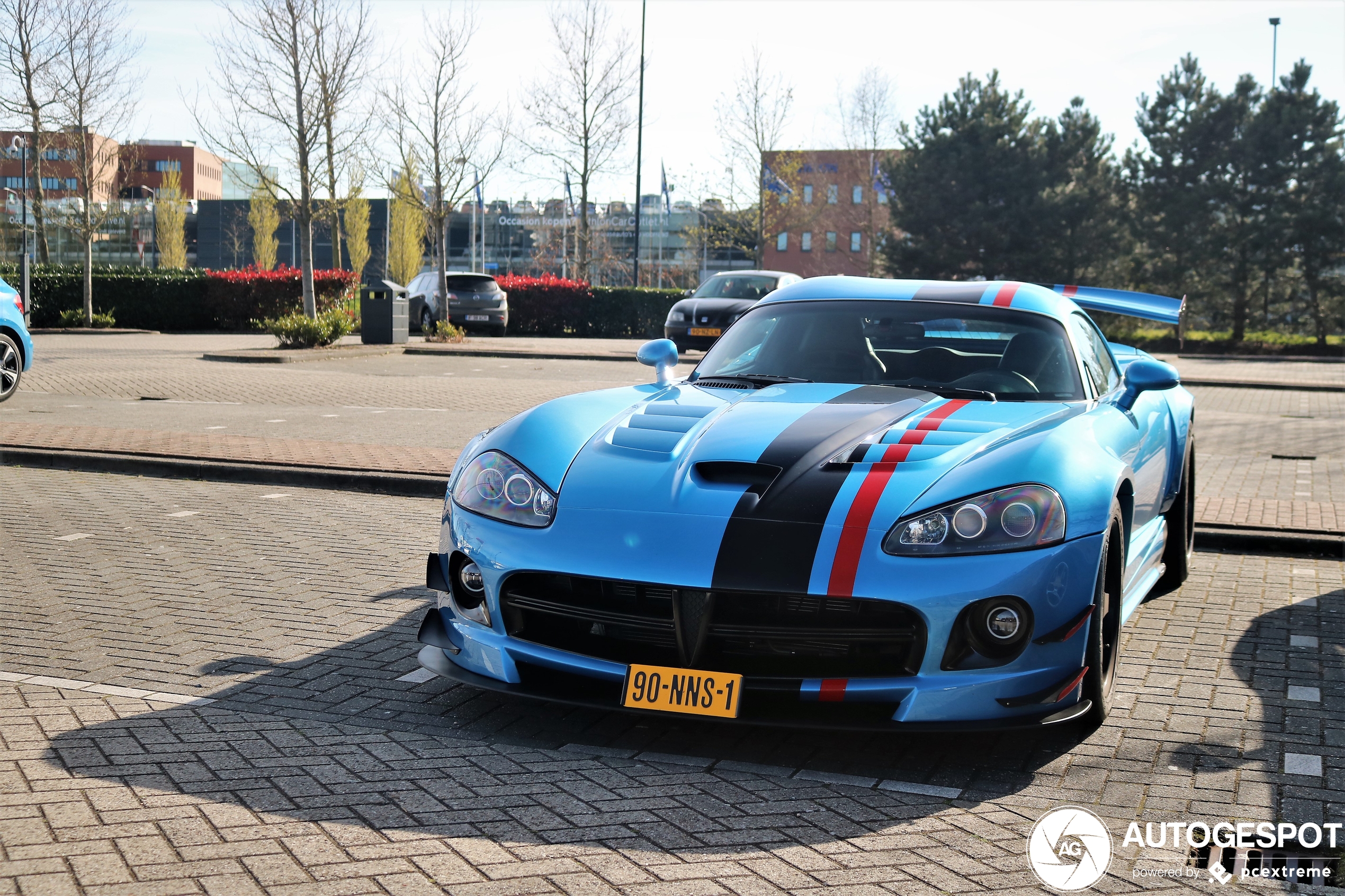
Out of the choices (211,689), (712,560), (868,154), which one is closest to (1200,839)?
(712,560)

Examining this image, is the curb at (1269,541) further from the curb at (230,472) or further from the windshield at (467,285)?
the windshield at (467,285)

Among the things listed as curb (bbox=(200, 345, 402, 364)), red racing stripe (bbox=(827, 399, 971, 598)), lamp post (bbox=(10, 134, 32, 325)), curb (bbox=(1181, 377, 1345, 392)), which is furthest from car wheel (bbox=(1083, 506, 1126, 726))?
lamp post (bbox=(10, 134, 32, 325))

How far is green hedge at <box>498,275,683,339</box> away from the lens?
36.5 m

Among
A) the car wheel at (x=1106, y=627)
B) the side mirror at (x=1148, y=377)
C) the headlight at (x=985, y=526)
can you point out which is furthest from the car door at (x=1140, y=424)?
the headlight at (x=985, y=526)

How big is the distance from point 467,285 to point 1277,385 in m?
19.7

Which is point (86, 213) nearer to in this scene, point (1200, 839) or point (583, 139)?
point (583, 139)

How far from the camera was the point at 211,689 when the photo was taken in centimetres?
432

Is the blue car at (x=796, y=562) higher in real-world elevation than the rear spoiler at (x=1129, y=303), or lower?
lower

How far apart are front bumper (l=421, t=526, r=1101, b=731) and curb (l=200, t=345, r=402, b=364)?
734 inches

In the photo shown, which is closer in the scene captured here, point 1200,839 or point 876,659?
point 1200,839

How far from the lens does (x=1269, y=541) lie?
7.26 metres

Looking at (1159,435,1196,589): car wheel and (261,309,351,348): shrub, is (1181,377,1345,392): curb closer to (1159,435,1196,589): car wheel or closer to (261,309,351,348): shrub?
(261,309,351,348): shrub

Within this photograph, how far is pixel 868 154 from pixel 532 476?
59.3 meters
